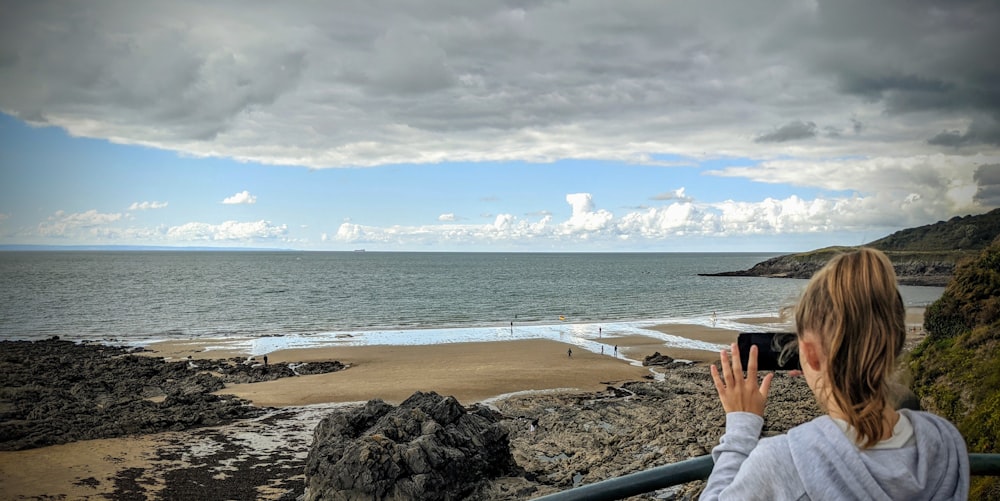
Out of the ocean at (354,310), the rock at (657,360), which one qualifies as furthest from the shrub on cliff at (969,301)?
the ocean at (354,310)

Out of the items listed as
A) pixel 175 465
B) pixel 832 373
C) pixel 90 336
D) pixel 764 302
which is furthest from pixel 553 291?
pixel 832 373

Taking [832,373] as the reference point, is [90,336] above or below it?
below

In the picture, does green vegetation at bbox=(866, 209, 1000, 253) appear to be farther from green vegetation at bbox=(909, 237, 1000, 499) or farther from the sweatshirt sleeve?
the sweatshirt sleeve

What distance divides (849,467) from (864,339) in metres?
0.31

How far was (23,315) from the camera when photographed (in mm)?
55062

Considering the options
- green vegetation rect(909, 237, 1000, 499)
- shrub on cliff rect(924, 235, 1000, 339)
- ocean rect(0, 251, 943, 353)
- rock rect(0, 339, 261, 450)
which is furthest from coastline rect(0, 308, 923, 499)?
shrub on cliff rect(924, 235, 1000, 339)

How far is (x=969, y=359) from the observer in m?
14.8

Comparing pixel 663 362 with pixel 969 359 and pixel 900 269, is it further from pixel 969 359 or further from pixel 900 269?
pixel 900 269

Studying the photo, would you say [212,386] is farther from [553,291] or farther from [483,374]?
[553,291]

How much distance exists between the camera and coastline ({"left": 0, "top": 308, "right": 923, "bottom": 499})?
17312mm

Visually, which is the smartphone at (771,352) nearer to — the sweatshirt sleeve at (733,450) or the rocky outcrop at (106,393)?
the sweatshirt sleeve at (733,450)

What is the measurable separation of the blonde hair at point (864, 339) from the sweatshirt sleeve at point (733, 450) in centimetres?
23

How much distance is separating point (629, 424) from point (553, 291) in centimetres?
6829

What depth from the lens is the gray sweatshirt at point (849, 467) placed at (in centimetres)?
152
